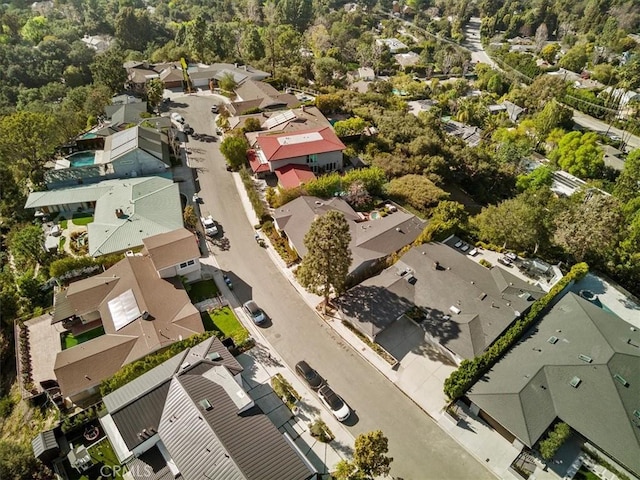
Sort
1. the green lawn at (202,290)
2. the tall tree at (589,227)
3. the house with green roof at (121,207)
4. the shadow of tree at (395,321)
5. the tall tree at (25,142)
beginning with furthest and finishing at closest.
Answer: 1. the tall tree at (25,142)
2. the house with green roof at (121,207)
3. the tall tree at (589,227)
4. the green lawn at (202,290)
5. the shadow of tree at (395,321)

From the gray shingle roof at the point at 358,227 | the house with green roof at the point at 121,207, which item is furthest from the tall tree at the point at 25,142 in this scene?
the gray shingle roof at the point at 358,227

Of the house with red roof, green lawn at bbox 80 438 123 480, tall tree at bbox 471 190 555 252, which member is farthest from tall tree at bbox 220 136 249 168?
green lawn at bbox 80 438 123 480

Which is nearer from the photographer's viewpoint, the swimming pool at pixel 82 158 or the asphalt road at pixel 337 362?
the asphalt road at pixel 337 362

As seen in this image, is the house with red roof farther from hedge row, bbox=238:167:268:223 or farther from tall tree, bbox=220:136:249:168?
hedge row, bbox=238:167:268:223

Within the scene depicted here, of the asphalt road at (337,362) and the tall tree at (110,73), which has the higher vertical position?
the tall tree at (110,73)

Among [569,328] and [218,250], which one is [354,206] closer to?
[218,250]

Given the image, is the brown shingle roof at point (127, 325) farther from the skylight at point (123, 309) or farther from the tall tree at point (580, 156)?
the tall tree at point (580, 156)

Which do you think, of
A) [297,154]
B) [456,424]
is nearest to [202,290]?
[297,154]
